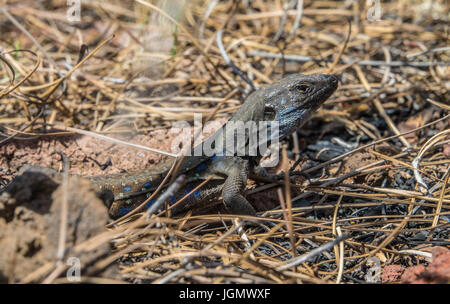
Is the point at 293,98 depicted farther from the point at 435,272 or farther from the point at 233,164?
the point at 435,272

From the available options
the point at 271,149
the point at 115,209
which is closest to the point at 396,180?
the point at 271,149

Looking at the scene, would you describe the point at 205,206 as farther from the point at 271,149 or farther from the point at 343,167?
the point at 343,167

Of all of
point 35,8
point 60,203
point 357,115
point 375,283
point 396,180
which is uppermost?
point 35,8

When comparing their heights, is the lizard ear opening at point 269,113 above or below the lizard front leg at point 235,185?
above

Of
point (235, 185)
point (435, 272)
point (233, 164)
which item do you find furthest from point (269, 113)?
point (435, 272)

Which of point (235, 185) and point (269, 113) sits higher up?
point (269, 113)

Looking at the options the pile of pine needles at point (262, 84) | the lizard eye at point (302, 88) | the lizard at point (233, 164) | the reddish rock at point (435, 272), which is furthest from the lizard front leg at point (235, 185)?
the reddish rock at point (435, 272)

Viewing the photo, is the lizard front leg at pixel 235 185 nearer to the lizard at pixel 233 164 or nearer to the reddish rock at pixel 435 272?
the lizard at pixel 233 164
